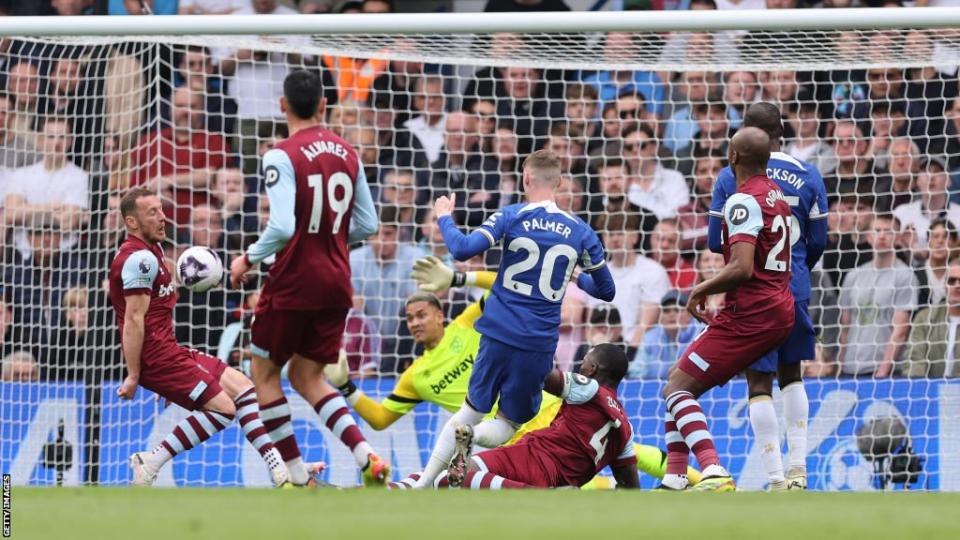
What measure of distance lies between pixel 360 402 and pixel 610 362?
201 centimetres

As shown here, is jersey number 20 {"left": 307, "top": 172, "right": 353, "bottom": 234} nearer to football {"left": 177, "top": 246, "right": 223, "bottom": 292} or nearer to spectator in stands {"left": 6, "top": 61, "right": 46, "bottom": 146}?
football {"left": 177, "top": 246, "right": 223, "bottom": 292}

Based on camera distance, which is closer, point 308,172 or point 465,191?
point 308,172

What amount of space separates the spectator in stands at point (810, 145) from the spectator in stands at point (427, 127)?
256 cm

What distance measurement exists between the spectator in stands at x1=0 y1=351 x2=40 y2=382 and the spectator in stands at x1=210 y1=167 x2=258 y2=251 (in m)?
1.59

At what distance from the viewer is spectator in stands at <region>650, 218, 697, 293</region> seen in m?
10.4

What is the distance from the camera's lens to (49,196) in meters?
10.6

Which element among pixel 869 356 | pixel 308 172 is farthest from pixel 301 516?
pixel 869 356

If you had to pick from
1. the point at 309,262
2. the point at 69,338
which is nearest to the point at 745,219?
the point at 309,262

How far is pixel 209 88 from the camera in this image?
11.2m

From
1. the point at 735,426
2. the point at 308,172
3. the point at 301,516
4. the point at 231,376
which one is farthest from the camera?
the point at 735,426

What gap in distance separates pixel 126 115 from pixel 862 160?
5.28 m

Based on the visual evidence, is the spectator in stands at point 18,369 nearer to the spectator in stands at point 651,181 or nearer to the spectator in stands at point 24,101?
the spectator in stands at point 24,101

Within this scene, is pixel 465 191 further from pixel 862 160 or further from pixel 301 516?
pixel 301 516

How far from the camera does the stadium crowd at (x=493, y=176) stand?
33.7ft
